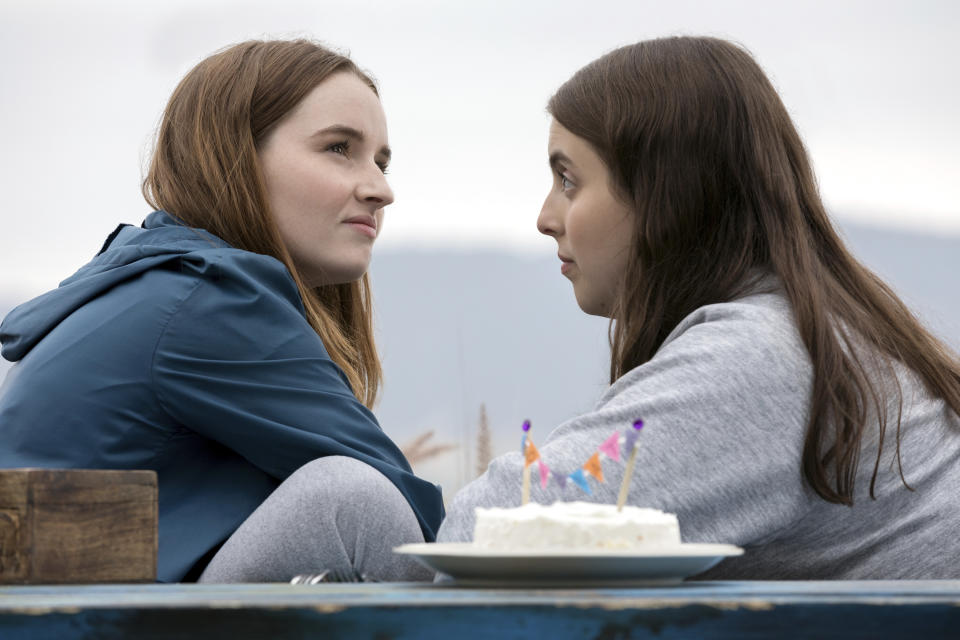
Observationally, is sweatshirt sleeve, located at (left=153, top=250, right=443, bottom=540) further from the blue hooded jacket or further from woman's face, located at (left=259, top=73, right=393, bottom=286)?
woman's face, located at (left=259, top=73, right=393, bottom=286)

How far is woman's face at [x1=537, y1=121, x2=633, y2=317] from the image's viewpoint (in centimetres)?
203

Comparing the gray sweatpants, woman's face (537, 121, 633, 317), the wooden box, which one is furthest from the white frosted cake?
woman's face (537, 121, 633, 317)

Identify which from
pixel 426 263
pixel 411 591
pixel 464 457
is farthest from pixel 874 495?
pixel 426 263

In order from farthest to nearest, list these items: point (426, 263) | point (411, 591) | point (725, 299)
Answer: point (426, 263), point (725, 299), point (411, 591)

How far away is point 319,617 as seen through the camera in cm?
78

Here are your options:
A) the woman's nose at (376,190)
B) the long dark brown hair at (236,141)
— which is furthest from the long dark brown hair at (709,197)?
the long dark brown hair at (236,141)

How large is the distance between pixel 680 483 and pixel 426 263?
4.91m

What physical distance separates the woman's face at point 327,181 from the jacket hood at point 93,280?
13.9 inches

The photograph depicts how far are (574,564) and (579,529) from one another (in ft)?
0.23

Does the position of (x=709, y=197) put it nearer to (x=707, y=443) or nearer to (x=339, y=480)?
(x=707, y=443)

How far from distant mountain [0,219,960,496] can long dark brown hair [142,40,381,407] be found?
1.48 feet

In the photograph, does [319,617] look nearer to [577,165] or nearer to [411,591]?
[411,591]

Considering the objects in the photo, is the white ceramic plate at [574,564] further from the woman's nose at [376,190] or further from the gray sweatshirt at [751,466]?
the woman's nose at [376,190]

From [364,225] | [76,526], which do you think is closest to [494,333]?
[364,225]
